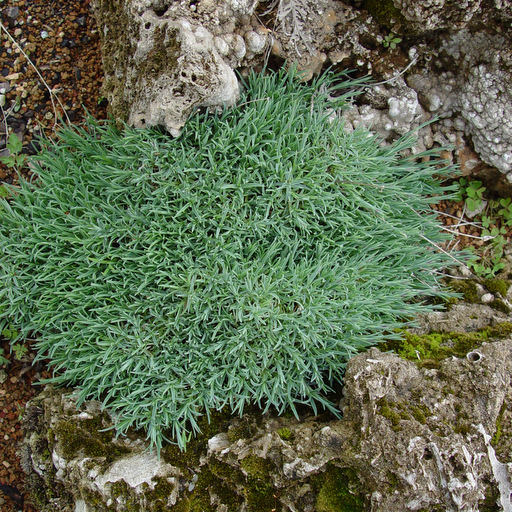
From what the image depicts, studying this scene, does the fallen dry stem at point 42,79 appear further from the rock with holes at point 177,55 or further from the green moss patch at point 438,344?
the green moss patch at point 438,344

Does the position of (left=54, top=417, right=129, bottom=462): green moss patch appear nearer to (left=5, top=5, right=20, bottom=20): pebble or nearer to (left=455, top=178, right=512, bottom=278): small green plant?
(left=455, top=178, right=512, bottom=278): small green plant

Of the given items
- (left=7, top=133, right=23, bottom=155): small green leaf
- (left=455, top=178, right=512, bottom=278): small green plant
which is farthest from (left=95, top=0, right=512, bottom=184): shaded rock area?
(left=7, top=133, right=23, bottom=155): small green leaf

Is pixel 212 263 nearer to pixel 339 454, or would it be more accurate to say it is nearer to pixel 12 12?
pixel 339 454

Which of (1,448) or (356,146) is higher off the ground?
(356,146)

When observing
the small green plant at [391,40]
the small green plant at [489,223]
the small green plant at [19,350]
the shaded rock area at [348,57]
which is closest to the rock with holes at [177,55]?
the shaded rock area at [348,57]

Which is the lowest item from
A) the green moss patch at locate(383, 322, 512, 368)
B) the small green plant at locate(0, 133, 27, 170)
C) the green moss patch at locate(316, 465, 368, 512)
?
the green moss patch at locate(316, 465, 368, 512)

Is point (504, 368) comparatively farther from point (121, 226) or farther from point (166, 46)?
point (166, 46)

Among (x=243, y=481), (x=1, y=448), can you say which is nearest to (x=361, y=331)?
(x=243, y=481)
